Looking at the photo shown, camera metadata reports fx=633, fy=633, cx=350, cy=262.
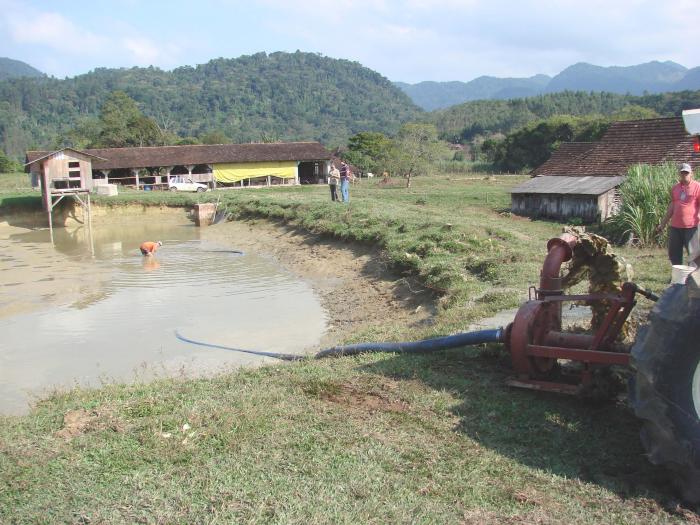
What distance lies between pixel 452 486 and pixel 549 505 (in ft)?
2.16

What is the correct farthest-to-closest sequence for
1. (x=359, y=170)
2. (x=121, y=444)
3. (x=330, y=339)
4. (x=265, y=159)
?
(x=359, y=170) → (x=265, y=159) → (x=330, y=339) → (x=121, y=444)

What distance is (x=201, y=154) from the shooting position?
162 feet

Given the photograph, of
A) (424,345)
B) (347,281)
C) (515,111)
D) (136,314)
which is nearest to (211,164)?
(347,281)

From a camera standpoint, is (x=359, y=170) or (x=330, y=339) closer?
(x=330, y=339)

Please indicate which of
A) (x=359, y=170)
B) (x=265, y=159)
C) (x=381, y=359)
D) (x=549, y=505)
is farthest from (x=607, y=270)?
(x=359, y=170)

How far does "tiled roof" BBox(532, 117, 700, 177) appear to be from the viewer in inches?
958

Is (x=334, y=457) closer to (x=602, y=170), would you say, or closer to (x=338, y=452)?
(x=338, y=452)

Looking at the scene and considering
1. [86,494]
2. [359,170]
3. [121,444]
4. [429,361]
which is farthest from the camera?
[359,170]

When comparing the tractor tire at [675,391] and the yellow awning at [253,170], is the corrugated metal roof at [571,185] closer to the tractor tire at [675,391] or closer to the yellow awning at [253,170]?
the tractor tire at [675,391]

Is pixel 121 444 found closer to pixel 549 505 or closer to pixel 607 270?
pixel 549 505

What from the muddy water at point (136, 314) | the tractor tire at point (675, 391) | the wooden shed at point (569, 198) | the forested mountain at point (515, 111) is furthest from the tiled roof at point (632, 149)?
the forested mountain at point (515, 111)

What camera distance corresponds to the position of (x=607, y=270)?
6691 millimetres

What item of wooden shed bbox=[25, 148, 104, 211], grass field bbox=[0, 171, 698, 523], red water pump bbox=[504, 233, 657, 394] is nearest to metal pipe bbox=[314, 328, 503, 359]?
grass field bbox=[0, 171, 698, 523]

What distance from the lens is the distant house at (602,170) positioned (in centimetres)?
2394
